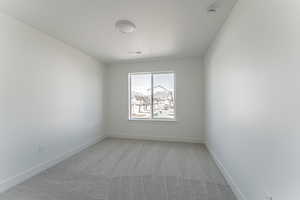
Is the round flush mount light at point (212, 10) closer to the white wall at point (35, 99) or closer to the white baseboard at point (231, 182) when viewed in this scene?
the white baseboard at point (231, 182)

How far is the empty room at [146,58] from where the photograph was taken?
112 centimetres

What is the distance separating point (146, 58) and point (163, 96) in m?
1.32

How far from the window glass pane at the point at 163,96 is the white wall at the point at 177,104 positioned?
219 mm

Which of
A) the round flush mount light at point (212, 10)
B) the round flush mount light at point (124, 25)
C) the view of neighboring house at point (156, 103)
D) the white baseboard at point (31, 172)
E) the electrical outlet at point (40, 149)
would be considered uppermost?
the round flush mount light at point (212, 10)

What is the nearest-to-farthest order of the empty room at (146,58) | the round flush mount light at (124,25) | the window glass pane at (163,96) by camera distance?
1. the empty room at (146,58)
2. the round flush mount light at (124,25)
3. the window glass pane at (163,96)

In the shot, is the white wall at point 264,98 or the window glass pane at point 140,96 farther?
the window glass pane at point 140,96

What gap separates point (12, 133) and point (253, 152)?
3199mm

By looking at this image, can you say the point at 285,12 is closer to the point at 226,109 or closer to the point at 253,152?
the point at 253,152

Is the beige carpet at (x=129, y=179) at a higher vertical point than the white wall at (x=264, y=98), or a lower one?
lower

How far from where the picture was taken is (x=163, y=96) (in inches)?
182

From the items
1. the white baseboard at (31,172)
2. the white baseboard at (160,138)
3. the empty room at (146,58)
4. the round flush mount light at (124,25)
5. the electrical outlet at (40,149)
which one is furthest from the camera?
the white baseboard at (160,138)

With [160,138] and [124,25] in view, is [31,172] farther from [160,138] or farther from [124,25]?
[160,138]

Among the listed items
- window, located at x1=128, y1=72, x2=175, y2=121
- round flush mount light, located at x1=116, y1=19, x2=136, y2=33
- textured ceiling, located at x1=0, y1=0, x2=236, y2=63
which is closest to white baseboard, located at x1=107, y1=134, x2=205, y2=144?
window, located at x1=128, y1=72, x2=175, y2=121

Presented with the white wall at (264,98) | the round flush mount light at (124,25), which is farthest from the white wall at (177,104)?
the round flush mount light at (124,25)
